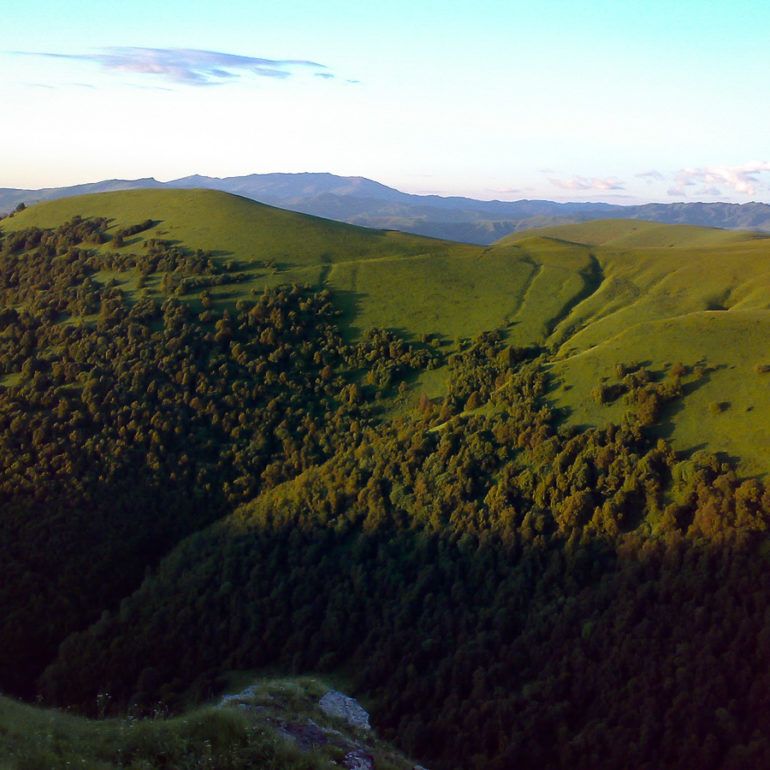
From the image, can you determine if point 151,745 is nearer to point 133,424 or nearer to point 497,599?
point 497,599

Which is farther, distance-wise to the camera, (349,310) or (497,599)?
(349,310)

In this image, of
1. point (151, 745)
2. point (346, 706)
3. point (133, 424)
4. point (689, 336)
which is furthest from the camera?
point (133, 424)

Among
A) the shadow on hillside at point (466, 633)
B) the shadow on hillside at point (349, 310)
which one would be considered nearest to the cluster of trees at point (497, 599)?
the shadow on hillside at point (466, 633)

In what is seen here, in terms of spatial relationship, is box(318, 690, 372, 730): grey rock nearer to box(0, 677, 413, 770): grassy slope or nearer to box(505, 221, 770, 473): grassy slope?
box(0, 677, 413, 770): grassy slope

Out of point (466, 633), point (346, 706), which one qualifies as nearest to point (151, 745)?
point (346, 706)

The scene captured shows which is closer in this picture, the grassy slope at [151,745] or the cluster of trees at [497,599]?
the grassy slope at [151,745]

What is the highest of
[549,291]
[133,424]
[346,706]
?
[549,291]

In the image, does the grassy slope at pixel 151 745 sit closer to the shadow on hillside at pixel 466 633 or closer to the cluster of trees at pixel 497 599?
the cluster of trees at pixel 497 599

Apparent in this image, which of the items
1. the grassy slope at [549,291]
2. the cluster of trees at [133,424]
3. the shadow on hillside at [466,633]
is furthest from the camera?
the cluster of trees at [133,424]

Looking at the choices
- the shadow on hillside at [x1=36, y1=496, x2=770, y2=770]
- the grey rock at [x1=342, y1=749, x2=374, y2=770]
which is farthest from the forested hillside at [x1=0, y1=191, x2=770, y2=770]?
the grey rock at [x1=342, y1=749, x2=374, y2=770]
